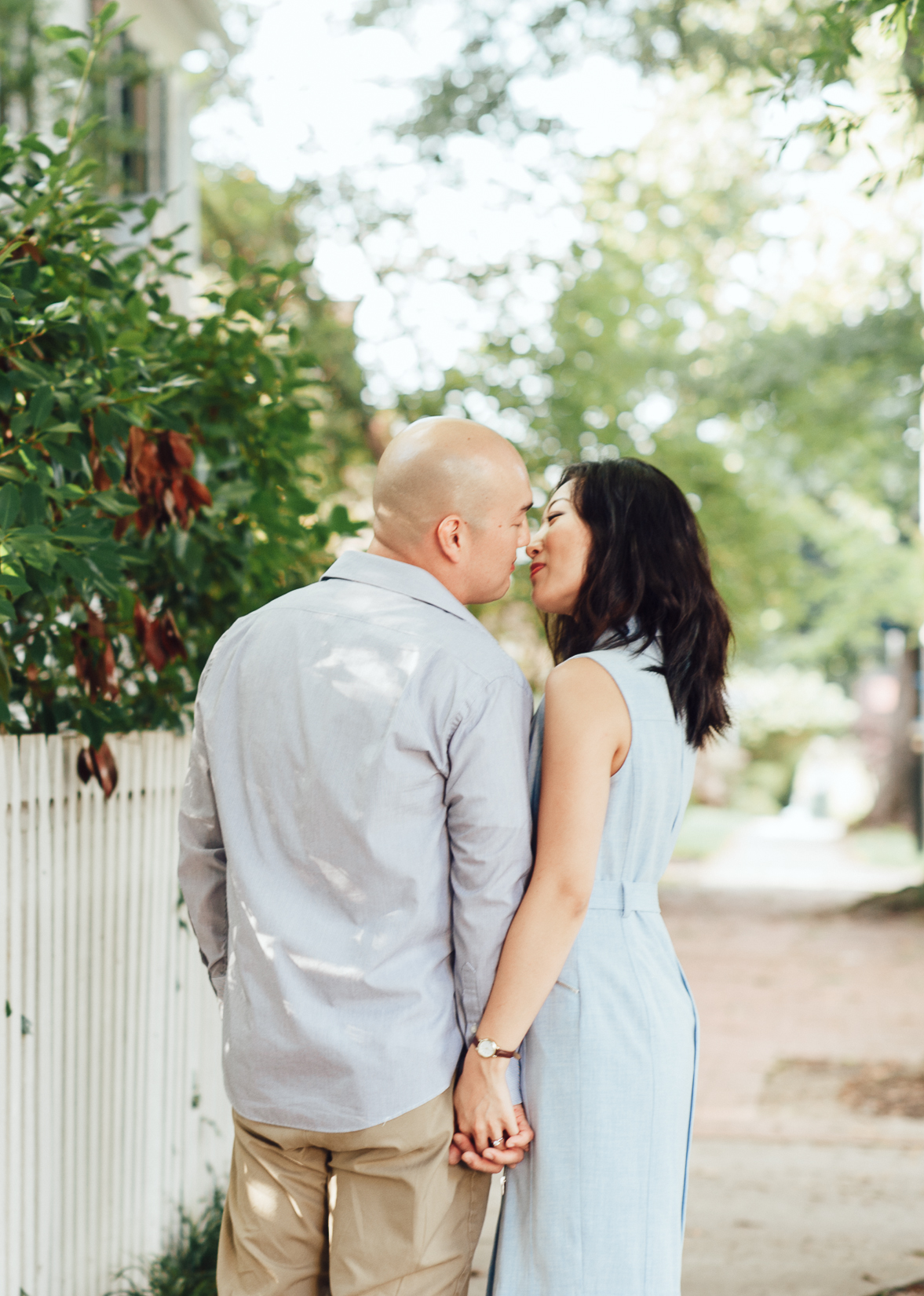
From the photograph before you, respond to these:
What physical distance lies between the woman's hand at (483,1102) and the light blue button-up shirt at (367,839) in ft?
0.13

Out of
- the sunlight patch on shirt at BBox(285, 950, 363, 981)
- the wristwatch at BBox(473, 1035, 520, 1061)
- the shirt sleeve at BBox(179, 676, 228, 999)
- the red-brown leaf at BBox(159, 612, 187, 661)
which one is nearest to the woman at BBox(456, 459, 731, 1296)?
the wristwatch at BBox(473, 1035, 520, 1061)

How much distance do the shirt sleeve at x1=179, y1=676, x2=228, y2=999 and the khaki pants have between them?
0.34m

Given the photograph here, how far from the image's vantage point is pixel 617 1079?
2.12m

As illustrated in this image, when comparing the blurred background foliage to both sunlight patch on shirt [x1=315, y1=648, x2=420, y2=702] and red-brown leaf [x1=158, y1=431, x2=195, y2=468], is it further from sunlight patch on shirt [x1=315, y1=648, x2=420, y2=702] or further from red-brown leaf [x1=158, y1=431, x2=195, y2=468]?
sunlight patch on shirt [x1=315, y1=648, x2=420, y2=702]

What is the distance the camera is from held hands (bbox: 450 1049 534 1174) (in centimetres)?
203

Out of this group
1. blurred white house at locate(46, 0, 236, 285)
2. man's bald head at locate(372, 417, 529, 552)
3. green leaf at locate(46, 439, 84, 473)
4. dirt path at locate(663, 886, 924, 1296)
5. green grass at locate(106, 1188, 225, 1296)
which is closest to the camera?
man's bald head at locate(372, 417, 529, 552)

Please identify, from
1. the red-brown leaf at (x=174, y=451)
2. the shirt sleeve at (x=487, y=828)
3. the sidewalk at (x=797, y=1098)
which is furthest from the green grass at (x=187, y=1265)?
the red-brown leaf at (x=174, y=451)

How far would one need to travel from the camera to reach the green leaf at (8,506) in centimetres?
232

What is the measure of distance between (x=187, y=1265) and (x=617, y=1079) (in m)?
2.04

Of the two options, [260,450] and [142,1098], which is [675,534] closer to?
[260,450]

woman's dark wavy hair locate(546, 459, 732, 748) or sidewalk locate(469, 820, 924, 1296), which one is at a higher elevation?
woman's dark wavy hair locate(546, 459, 732, 748)

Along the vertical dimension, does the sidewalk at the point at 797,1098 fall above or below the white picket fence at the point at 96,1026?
below

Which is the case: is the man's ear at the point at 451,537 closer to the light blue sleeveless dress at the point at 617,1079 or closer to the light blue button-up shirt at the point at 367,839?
the light blue button-up shirt at the point at 367,839

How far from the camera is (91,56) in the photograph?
2764 mm
